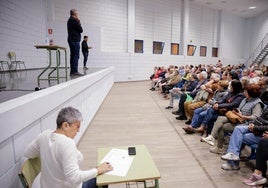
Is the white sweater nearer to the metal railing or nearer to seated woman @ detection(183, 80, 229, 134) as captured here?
seated woman @ detection(183, 80, 229, 134)

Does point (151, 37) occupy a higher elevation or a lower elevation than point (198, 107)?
higher

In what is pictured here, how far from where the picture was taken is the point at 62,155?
118cm

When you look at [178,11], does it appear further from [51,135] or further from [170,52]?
[51,135]

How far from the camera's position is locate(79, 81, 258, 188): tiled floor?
96.7 inches

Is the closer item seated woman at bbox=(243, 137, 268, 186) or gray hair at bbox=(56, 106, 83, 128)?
gray hair at bbox=(56, 106, 83, 128)

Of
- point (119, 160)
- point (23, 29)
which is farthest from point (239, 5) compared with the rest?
point (119, 160)

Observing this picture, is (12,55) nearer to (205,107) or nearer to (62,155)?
(205,107)

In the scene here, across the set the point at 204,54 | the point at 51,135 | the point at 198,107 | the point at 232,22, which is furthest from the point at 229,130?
the point at 232,22

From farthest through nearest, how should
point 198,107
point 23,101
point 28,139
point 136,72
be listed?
point 136,72 → point 198,107 → point 28,139 → point 23,101

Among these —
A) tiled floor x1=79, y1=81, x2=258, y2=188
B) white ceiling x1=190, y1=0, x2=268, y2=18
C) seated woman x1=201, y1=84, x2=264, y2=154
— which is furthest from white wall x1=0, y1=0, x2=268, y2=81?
seated woman x1=201, y1=84, x2=264, y2=154

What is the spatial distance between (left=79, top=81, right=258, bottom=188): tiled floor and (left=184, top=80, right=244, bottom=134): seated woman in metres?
0.33

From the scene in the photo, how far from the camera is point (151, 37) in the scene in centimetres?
1315

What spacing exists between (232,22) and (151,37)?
26.3ft

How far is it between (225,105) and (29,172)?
292 cm
